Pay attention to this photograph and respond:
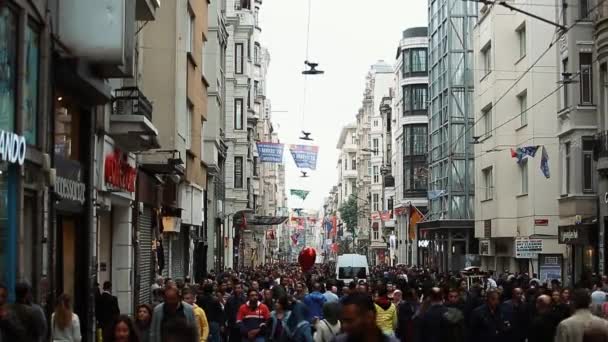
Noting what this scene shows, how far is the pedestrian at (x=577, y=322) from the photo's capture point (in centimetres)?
1090

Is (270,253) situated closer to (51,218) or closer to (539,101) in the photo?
(539,101)

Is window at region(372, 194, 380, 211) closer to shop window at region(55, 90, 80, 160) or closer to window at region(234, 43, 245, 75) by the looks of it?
window at region(234, 43, 245, 75)

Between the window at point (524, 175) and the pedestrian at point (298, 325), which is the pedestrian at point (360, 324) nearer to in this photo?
the pedestrian at point (298, 325)

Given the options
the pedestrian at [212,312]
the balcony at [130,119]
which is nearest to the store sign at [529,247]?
the balcony at [130,119]

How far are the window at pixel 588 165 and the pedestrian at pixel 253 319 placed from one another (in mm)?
19345

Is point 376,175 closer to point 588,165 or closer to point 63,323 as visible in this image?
point 588,165

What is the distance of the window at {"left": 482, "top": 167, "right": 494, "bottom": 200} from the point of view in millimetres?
49156

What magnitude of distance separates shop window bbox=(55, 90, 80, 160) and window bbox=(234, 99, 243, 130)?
44.6 meters

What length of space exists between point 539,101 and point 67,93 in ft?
84.6

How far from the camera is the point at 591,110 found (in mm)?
33875

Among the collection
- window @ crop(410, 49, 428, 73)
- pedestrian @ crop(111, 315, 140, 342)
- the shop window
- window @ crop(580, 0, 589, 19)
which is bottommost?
pedestrian @ crop(111, 315, 140, 342)

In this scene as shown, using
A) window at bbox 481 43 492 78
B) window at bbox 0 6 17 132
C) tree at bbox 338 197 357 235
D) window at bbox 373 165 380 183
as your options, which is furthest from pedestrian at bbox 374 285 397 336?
tree at bbox 338 197 357 235

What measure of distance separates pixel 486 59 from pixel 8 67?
36.9 m

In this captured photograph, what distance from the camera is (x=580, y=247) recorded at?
3628 centimetres
